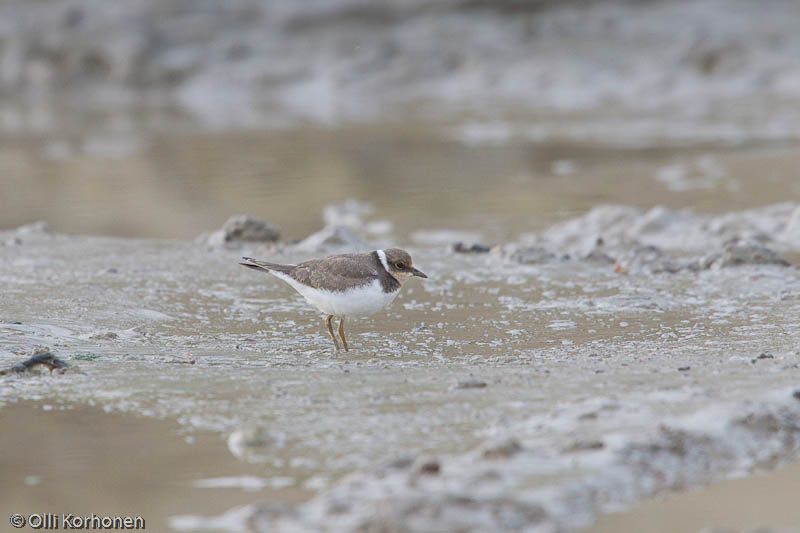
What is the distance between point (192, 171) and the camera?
41.4 feet

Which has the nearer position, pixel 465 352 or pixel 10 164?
pixel 465 352

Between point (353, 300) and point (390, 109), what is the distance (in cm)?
1285

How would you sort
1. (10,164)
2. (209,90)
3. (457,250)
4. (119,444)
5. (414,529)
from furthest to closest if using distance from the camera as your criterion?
(209,90) → (10,164) → (457,250) → (119,444) → (414,529)

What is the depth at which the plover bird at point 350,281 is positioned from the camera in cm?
543

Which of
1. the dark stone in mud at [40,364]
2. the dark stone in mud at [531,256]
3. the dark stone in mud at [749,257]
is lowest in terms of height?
the dark stone in mud at [40,364]

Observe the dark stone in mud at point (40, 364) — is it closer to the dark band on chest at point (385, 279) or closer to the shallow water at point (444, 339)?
the shallow water at point (444, 339)

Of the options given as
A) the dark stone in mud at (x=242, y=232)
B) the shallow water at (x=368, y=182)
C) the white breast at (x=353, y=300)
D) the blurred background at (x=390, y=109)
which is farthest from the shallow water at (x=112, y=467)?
the blurred background at (x=390, y=109)

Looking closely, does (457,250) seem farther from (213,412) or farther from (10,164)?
(10,164)

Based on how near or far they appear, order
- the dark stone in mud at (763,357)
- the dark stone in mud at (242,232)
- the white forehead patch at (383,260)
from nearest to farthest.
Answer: the dark stone in mud at (763,357) < the white forehead patch at (383,260) < the dark stone in mud at (242,232)

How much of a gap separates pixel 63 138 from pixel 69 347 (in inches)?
446

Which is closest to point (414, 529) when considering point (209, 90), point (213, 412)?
point (213, 412)

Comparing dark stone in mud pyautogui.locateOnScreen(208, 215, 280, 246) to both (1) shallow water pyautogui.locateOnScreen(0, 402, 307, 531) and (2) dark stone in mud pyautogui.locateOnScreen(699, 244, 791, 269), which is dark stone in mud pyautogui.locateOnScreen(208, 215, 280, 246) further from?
(1) shallow water pyautogui.locateOnScreen(0, 402, 307, 531)

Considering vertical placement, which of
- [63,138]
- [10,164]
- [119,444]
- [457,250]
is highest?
[63,138]

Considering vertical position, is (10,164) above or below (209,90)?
below
